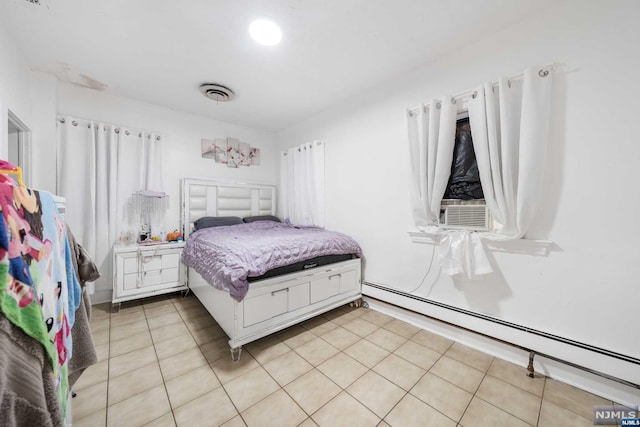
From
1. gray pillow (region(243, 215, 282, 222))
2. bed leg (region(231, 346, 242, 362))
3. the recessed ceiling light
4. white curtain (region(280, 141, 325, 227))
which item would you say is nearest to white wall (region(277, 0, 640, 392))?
the recessed ceiling light

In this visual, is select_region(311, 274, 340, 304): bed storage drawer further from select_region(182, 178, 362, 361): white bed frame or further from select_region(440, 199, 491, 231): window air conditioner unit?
select_region(440, 199, 491, 231): window air conditioner unit

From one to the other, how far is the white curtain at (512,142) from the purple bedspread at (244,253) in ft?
4.72

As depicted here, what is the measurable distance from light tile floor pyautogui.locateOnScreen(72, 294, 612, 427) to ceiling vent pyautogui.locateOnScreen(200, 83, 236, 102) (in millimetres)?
2645

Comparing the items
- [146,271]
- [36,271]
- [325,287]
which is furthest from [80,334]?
[146,271]

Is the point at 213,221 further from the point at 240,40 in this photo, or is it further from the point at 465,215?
the point at 465,215

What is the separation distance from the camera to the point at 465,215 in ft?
6.97

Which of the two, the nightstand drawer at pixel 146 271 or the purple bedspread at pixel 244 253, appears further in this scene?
the nightstand drawer at pixel 146 271

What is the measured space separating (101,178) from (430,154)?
12.3 feet

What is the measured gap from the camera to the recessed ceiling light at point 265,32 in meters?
1.84

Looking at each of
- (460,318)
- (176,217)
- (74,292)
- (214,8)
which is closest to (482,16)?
(214,8)

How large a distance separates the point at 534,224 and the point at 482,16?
5.32ft

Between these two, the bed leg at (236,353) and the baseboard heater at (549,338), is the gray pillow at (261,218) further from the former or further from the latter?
the baseboard heater at (549,338)

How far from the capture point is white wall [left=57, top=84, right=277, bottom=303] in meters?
2.84

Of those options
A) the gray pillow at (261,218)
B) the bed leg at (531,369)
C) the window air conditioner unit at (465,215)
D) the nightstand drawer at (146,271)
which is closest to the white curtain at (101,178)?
the nightstand drawer at (146,271)
